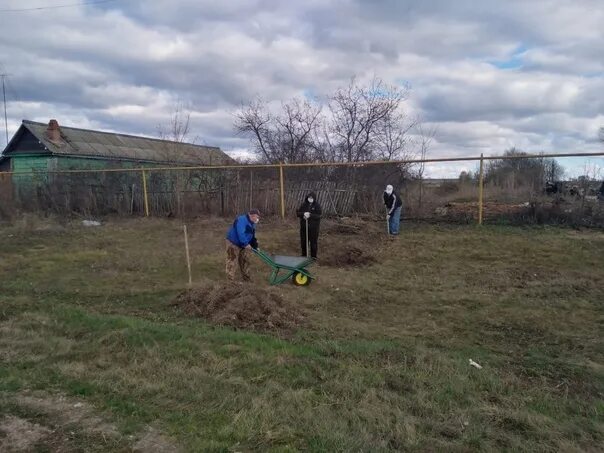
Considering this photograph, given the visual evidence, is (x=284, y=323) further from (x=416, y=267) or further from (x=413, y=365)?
A: (x=416, y=267)

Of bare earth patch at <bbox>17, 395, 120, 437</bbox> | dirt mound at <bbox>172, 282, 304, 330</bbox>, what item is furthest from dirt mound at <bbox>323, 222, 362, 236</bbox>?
bare earth patch at <bbox>17, 395, 120, 437</bbox>

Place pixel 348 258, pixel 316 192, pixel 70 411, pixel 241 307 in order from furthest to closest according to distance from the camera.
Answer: pixel 316 192
pixel 348 258
pixel 241 307
pixel 70 411

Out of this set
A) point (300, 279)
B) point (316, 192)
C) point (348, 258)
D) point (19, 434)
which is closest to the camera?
point (19, 434)

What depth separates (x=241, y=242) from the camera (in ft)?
29.2

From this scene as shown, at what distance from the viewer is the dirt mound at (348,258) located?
11391mm

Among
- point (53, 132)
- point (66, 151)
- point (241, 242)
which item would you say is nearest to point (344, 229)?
point (241, 242)

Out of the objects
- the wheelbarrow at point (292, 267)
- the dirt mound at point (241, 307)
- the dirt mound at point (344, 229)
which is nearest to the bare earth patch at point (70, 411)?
the dirt mound at point (241, 307)

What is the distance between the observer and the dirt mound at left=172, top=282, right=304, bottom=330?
6.72 m

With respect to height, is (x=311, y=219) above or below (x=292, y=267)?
above

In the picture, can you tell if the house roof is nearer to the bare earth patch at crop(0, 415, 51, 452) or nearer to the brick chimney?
the brick chimney

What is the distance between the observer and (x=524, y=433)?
3.83 metres

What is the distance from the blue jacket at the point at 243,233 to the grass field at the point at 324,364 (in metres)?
1.07

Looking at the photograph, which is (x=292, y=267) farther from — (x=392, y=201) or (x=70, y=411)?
(x=392, y=201)

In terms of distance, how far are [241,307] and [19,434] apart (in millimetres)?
3535
